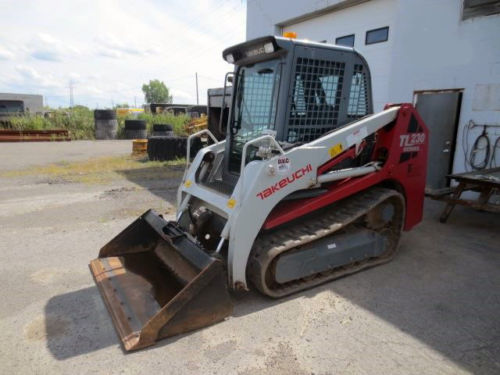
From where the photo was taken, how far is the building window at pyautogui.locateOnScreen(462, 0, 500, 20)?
657cm

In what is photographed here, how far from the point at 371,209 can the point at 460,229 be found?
8.90 feet

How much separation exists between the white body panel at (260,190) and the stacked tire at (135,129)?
1811 centimetres

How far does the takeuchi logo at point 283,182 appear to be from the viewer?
3326 mm

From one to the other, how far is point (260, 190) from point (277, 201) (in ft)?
0.78

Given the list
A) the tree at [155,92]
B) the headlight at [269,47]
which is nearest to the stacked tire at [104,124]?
the headlight at [269,47]

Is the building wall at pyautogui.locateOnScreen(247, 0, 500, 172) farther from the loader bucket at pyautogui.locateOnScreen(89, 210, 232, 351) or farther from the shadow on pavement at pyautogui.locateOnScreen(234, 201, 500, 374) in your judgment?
the loader bucket at pyautogui.locateOnScreen(89, 210, 232, 351)

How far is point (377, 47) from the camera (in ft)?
29.7

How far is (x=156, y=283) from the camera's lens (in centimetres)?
355

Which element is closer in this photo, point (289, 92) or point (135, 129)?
point (289, 92)

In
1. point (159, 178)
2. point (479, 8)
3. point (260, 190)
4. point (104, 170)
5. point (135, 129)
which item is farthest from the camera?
point (135, 129)

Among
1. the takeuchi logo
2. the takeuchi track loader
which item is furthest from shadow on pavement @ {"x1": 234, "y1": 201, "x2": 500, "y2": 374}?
the takeuchi logo

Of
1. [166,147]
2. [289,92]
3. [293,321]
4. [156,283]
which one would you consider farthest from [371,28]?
[156,283]

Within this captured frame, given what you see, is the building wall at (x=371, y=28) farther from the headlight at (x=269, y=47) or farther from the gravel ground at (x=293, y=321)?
the headlight at (x=269, y=47)

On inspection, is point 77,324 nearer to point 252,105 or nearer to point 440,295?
point 252,105
